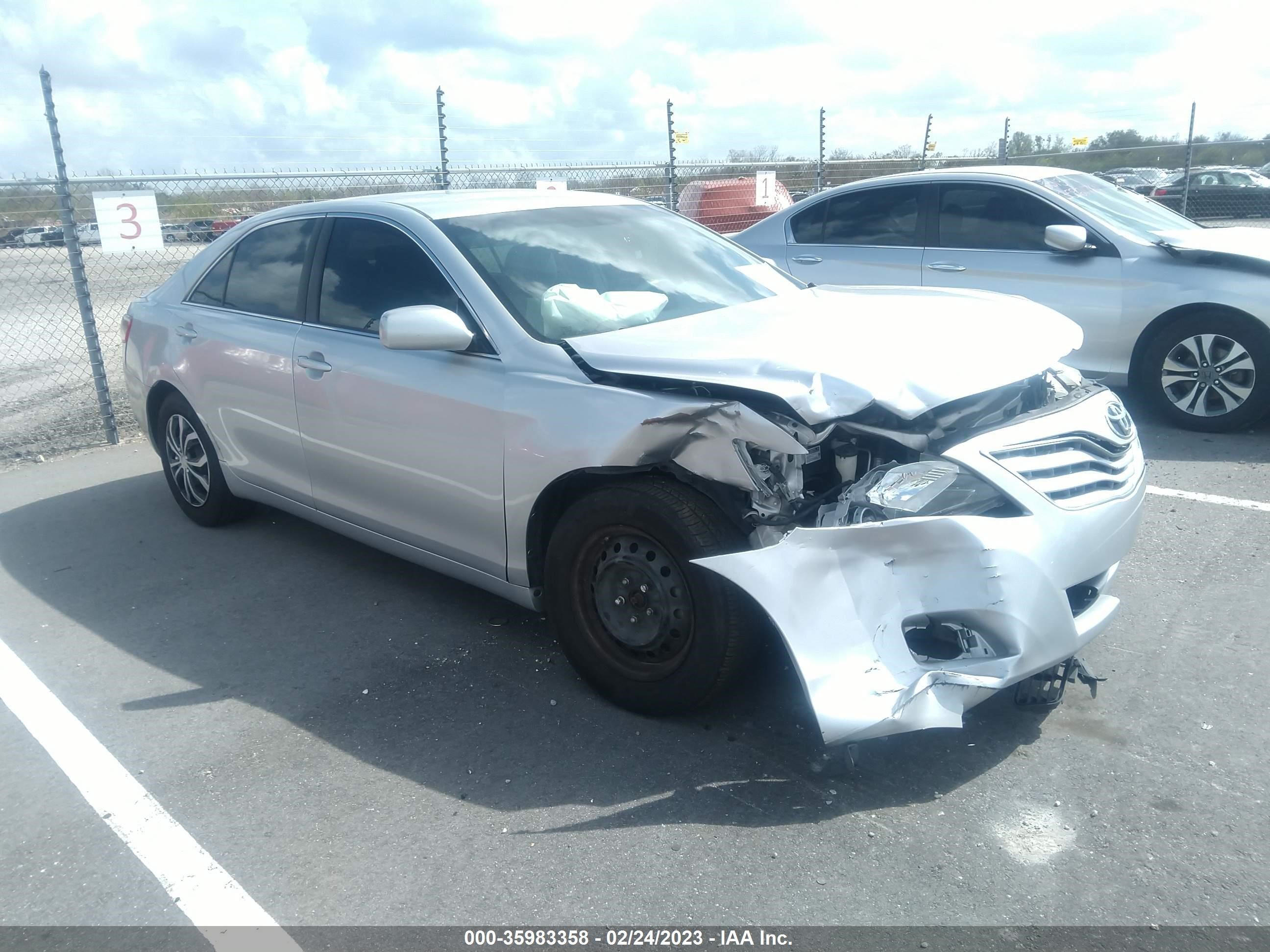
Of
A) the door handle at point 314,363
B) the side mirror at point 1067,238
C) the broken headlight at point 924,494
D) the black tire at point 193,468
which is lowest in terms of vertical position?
the black tire at point 193,468

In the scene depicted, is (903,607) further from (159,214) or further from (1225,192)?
(1225,192)

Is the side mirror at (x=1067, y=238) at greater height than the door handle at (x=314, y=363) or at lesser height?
greater

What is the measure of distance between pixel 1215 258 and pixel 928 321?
3.95 m

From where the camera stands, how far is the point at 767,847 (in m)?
2.86

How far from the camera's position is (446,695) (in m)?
3.84

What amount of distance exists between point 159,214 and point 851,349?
6628 millimetres

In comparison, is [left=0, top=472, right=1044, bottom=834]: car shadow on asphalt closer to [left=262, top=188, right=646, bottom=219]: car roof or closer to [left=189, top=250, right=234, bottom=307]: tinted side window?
[left=189, top=250, right=234, bottom=307]: tinted side window

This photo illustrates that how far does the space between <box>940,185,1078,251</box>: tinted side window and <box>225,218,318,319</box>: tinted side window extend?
4825mm

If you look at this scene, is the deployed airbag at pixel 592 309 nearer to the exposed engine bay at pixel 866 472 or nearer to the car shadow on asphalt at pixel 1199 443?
the exposed engine bay at pixel 866 472

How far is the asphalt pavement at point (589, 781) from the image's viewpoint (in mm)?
2693

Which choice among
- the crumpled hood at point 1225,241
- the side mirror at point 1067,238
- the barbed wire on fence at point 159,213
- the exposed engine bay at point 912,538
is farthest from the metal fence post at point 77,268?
the crumpled hood at point 1225,241

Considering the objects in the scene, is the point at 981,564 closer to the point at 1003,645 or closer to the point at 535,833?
the point at 1003,645

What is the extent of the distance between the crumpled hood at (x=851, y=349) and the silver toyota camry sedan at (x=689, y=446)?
0.05ft

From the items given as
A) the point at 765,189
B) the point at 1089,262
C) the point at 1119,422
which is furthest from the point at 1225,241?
the point at 765,189
